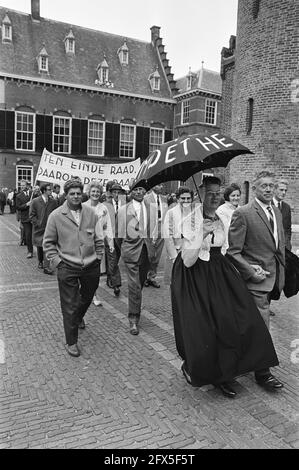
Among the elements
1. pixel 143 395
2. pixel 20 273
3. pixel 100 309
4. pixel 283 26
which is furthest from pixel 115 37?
pixel 143 395

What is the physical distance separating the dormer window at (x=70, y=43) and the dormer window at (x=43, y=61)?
7.32 feet

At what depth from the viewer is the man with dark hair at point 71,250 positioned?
4480 mm

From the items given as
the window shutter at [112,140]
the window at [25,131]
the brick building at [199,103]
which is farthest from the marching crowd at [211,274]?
the brick building at [199,103]

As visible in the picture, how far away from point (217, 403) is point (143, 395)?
649mm

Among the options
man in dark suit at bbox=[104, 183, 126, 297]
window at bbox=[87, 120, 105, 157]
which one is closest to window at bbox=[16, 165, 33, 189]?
window at bbox=[87, 120, 105, 157]

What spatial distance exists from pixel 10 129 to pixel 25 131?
1080mm

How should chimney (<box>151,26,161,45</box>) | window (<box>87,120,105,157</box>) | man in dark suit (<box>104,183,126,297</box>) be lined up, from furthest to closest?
chimney (<box>151,26,161,45</box>) → window (<box>87,120,105,157</box>) → man in dark suit (<box>104,183,126,297</box>)

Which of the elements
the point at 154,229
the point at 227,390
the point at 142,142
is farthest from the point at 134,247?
the point at 142,142

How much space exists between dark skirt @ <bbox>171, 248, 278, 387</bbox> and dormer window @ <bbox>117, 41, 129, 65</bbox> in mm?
32411

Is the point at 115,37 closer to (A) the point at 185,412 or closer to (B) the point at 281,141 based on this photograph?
(B) the point at 281,141

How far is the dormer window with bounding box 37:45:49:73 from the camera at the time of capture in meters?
28.8

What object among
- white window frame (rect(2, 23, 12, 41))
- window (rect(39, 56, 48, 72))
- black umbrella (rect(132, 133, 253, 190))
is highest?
white window frame (rect(2, 23, 12, 41))

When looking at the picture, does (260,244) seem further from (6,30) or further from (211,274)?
(6,30)

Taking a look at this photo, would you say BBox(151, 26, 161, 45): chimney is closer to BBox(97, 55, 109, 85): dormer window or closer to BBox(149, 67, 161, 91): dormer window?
BBox(149, 67, 161, 91): dormer window
